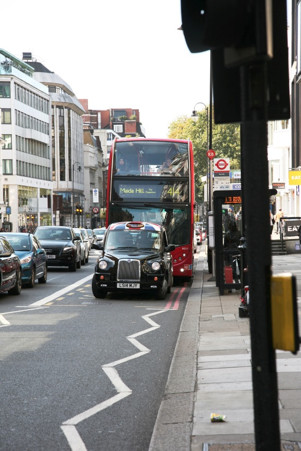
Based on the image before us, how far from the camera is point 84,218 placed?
143 metres

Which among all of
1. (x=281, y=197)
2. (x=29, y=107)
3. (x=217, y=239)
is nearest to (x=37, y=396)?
(x=217, y=239)

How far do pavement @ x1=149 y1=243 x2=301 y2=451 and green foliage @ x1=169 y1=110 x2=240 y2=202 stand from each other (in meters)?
91.5

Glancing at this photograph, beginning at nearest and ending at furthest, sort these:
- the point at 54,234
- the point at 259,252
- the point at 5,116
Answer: the point at 259,252 → the point at 54,234 → the point at 5,116

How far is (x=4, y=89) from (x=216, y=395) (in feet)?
298

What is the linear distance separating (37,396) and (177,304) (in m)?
10.9

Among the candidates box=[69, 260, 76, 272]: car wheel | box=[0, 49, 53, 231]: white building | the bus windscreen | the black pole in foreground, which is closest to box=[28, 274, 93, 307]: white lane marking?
the bus windscreen

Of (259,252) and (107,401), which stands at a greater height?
(259,252)

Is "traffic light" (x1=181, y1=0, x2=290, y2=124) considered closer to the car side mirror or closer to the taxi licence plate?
the taxi licence plate

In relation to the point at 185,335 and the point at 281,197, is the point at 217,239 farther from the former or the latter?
the point at 281,197

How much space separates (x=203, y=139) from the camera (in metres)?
116

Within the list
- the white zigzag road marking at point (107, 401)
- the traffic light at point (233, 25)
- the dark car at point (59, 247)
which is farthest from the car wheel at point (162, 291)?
the traffic light at point (233, 25)

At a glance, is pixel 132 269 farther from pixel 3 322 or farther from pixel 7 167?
pixel 7 167

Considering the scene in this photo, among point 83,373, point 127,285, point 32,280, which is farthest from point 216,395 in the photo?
point 32,280

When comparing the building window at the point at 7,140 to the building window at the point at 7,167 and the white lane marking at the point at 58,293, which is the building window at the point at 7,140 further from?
the white lane marking at the point at 58,293
